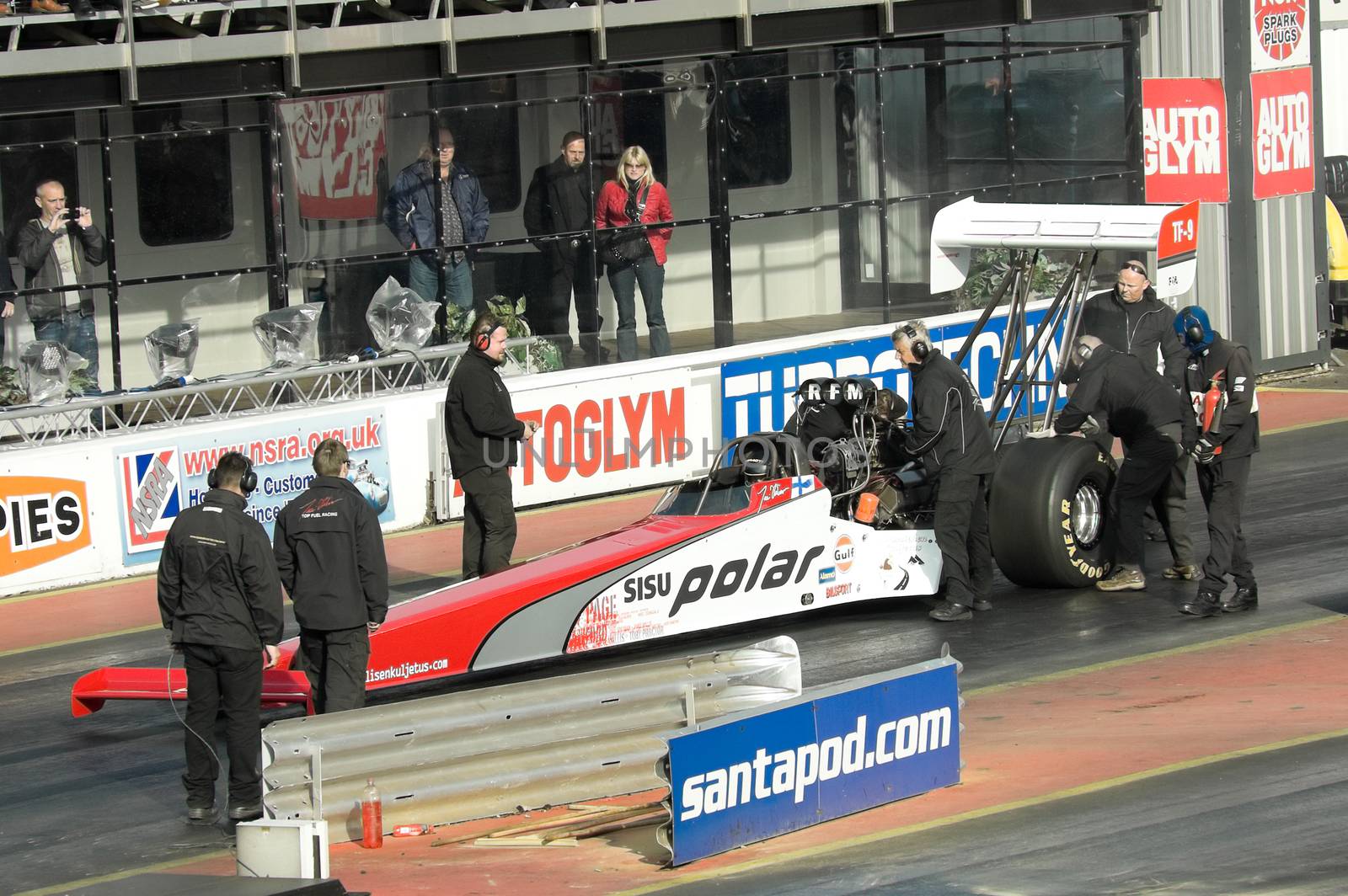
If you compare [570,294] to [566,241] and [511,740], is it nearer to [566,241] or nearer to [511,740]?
[566,241]

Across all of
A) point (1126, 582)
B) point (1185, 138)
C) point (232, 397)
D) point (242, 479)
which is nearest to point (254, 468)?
point (232, 397)

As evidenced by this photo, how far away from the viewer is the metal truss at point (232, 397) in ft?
48.8

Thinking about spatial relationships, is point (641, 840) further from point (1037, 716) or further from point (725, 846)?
point (1037, 716)

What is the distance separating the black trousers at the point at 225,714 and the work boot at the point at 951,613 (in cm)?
469

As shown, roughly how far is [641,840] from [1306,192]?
15.4 metres

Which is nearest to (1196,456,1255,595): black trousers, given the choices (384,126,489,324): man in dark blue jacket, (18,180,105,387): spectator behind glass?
(384,126,489,324): man in dark blue jacket

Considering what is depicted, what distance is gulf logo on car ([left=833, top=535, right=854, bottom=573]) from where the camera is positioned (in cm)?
1183

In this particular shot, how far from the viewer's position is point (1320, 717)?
9.53 m

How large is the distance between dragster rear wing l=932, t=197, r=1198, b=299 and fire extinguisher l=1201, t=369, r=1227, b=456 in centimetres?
65

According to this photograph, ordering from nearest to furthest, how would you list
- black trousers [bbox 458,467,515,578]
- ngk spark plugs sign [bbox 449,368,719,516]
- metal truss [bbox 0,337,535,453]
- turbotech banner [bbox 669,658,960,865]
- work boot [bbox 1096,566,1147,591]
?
1. turbotech banner [bbox 669,658,960,865]
2. black trousers [bbox 458,467,515,578]
3. work boot [bbox 1096,566,1147,591]
4. metal truss [bbox 0,337,535,453]
5. ngk spark plugs sign [bbox 449,368,719,516]

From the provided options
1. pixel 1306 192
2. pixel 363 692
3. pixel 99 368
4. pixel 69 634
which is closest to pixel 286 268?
pixel 99 368

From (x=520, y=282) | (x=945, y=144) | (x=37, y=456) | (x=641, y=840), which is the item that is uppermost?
(x=945, y=144)

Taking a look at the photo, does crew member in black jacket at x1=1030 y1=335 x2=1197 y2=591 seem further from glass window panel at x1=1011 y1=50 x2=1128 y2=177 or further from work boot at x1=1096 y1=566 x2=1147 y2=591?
glass window panel at x1=1011 y1=50 x2=1128 y2=177

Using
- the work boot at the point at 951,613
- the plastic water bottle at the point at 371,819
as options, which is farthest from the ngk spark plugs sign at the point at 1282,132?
the plastic water bottle at the point at 371,819
